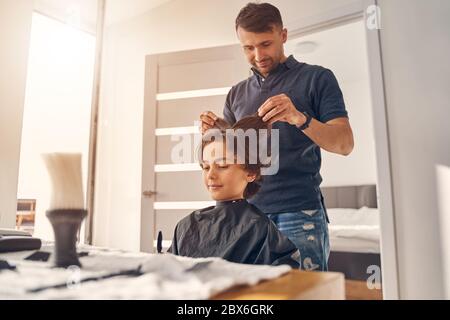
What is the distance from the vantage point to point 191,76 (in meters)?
2.38

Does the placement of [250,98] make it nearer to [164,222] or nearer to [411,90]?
[411,90]

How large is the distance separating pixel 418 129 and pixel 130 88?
1.86m

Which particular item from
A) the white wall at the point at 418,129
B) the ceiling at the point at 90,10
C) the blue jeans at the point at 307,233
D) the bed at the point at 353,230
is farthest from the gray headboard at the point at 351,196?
the ceiling at the point at 90,10

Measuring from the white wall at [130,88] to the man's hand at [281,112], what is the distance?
952mm

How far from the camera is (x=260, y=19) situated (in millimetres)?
1745

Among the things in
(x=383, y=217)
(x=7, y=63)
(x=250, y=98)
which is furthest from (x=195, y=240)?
(x=7, y=63)

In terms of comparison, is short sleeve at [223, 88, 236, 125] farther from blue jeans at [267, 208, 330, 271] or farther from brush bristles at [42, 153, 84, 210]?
brush bristles at [42, 153, 84, 210]

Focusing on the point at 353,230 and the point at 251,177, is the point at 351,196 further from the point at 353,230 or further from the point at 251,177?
the point at 251,177

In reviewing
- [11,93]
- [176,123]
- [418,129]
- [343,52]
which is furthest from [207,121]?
[343,52]

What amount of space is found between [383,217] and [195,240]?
958 millimetres

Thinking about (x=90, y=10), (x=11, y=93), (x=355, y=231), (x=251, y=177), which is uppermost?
(x=90, y=10)

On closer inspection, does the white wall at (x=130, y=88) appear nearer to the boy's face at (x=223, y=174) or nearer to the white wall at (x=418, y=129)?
the white wall at (x=418, y=129)

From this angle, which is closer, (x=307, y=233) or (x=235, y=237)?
(x=235, y=237)

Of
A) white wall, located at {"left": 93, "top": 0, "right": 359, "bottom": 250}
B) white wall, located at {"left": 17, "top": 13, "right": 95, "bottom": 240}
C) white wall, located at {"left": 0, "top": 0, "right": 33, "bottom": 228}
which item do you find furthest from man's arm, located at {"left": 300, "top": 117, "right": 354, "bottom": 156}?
white wall, located at {"left": 0, "top": 0, "right": 33, "bottom": 228}
